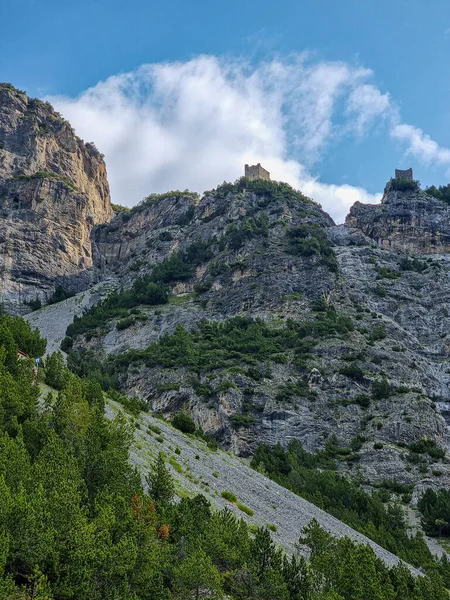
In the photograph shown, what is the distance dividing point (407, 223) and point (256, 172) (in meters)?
40.2

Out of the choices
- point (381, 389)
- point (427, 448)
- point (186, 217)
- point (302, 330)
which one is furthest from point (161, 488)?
point (186, 217)

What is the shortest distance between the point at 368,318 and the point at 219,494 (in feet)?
196

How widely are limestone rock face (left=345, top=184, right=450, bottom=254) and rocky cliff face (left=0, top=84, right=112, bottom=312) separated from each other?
59346 mm

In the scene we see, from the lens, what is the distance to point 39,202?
11881cm

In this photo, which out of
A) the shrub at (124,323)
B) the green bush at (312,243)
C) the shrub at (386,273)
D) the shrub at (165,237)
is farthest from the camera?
the shrub at (165,237)

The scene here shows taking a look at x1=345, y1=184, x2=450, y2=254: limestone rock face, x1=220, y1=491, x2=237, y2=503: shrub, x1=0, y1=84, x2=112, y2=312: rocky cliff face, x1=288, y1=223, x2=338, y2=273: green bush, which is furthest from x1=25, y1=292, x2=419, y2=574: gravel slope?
x1=345, y1=184, x2=450, y2=254: limestone rock face

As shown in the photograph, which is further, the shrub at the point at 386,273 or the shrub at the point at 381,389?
the shrub at the point at 386,273

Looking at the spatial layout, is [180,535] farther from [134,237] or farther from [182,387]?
[134,237]

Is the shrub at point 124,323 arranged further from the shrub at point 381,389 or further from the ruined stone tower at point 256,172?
the ruined stone tower at point 256,172

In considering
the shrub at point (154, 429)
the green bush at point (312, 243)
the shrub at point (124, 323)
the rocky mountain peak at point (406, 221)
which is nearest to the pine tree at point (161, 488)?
the shrub at point (154, 429)

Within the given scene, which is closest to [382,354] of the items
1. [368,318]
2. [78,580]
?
[368,318]

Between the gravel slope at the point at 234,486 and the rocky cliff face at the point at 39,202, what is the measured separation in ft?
246

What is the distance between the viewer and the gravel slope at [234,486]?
29.2 m

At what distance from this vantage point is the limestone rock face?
115 m
